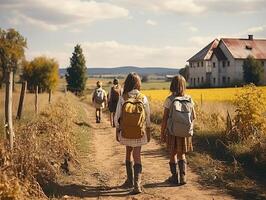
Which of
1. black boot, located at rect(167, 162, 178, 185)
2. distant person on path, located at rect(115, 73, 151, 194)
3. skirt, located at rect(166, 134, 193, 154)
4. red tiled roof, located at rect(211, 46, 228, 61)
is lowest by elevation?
black boot, located at rect(167, 162, 178, 185)

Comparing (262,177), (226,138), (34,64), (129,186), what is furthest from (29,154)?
(34,64)

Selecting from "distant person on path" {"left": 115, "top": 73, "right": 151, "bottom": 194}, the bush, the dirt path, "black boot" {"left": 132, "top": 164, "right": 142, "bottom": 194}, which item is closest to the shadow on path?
the dirt path

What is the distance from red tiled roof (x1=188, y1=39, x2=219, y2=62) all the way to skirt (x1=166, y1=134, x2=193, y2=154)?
2798 inches

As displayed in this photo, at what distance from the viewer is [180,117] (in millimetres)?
8336

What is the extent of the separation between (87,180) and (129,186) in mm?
1030

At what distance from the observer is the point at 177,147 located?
28.0 ft

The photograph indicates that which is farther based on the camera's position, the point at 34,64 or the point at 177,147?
the point at 34,64

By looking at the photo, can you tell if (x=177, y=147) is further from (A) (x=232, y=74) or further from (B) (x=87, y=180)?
(A) (x=232, y=74)

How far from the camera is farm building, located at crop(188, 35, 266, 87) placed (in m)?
73.6

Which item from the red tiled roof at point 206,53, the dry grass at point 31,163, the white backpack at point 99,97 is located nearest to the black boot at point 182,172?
the dry grass at point 31,163

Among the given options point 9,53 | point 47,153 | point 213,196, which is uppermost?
point 9,53

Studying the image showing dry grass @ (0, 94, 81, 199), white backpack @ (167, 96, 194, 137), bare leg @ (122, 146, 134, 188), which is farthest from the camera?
bare leg @ (122, 146, 134, 188)

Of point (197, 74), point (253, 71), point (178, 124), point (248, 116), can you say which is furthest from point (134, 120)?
point (197, 74)

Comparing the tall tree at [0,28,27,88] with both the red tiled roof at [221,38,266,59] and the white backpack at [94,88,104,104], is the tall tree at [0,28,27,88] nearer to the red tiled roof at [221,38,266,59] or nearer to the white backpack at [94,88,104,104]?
the red tiled roof at [221,38,266,59]
